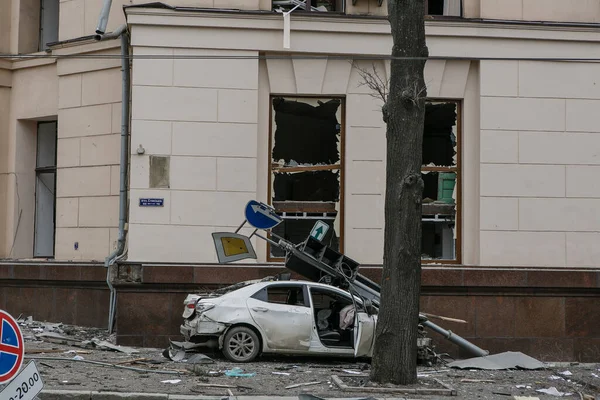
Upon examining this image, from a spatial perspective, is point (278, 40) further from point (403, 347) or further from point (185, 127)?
point (403, 347)

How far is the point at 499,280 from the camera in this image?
1647 centimetres

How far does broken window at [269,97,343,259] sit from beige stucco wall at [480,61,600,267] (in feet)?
9.05

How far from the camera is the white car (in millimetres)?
14102

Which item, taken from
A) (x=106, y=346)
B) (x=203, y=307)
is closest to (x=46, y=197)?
(x=106, y=346)

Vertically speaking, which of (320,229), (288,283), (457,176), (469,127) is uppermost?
(469,127)

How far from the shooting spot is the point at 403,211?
1197 centimetres

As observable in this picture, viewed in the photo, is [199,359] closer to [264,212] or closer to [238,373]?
[238,373]

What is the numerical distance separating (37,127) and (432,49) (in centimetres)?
901

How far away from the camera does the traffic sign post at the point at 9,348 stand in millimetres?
7027

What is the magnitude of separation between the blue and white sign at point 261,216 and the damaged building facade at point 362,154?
1.44m

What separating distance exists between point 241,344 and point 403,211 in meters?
3.78

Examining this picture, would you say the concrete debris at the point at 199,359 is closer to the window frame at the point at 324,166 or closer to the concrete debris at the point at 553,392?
the window frame at the point at 324,166

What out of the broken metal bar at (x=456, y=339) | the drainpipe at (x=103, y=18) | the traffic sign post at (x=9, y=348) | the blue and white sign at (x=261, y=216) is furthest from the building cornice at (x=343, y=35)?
the traffic sign post at (x=9, y=348)

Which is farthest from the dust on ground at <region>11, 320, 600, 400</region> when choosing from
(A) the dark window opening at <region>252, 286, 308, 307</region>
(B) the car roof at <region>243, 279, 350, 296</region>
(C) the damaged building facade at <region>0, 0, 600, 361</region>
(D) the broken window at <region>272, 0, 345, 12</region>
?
(D) the broken window at <region>272, 0, 345, 12</region>
